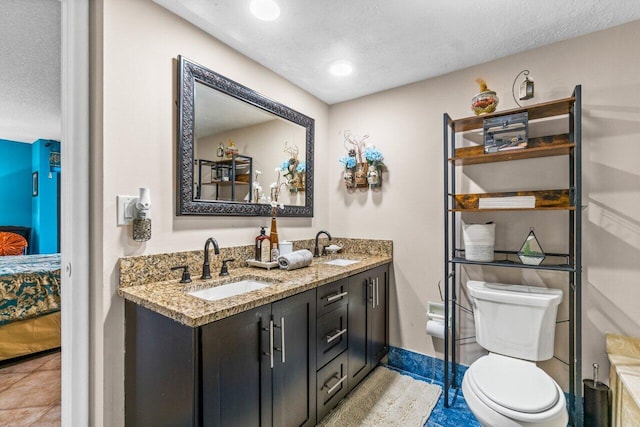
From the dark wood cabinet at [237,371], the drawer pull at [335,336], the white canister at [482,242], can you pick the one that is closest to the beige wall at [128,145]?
the dark wood cabinet at [237,371]

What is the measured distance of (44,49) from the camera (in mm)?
2016

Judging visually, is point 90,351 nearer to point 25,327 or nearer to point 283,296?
point 283,296

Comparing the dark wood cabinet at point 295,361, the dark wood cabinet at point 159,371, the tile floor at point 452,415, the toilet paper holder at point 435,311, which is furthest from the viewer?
the toilet paper holder at point 435,311

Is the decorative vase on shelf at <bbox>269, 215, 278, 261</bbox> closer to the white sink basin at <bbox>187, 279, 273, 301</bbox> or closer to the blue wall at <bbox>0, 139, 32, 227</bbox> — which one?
the white sink basin at <bbox>187, 279, 273, 301</bbox>

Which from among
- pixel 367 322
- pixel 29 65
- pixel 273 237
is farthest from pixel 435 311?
pixel 29 65

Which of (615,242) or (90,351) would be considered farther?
(615,242)

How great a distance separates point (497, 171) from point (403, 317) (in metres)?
1.28

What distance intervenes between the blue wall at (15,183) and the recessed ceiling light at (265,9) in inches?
210

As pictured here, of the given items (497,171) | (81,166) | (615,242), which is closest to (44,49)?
(81,166)

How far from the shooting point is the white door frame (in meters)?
1.27

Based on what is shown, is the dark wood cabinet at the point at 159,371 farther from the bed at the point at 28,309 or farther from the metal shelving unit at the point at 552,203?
the bed at the point at 28,309

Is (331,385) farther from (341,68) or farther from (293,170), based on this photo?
(341,68)

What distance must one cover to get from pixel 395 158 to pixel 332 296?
1276 mm

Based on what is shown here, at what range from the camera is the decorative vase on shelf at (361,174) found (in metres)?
2.46
